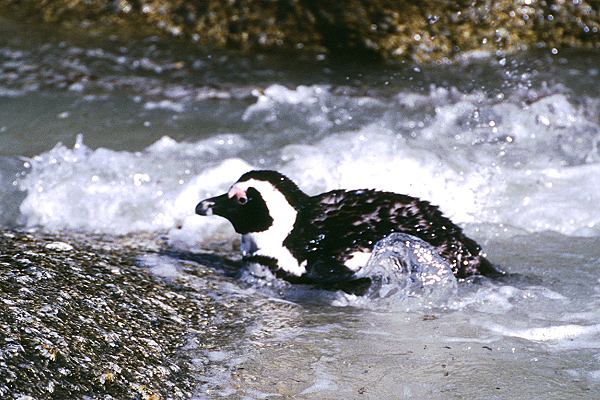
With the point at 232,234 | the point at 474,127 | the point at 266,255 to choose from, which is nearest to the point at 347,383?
the point at 266,255

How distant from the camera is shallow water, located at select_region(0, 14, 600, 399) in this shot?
12.1 ft

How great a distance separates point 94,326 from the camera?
3.53m

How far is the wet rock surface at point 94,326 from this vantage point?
3.14 meters

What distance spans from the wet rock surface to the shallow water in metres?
0.11

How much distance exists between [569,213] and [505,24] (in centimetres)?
300

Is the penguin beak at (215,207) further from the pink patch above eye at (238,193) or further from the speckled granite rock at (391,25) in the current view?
the speckled granite rock at (391,25)

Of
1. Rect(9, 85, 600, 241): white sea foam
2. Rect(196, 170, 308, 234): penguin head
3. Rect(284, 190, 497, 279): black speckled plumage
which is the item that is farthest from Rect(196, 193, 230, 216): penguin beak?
Rect(9, 85, 600, 241): white sea foam

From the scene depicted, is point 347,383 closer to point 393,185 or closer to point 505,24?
point 393,185

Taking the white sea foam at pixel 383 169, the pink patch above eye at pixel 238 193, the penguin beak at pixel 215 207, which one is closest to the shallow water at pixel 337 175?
the white sea foam at pixel 383 169

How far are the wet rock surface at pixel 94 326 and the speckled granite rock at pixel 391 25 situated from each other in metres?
4.47

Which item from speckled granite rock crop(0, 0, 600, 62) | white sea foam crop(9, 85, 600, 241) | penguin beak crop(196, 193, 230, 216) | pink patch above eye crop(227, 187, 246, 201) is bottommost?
white sea foam crop(9, 85, 600, 241)

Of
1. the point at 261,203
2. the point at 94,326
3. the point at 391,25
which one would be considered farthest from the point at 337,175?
the point at 94,326

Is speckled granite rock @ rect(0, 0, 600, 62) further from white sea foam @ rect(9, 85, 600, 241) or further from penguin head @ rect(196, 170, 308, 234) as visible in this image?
penguin head @ rect(196, 170, 308, 234)

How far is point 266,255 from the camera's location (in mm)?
4832
